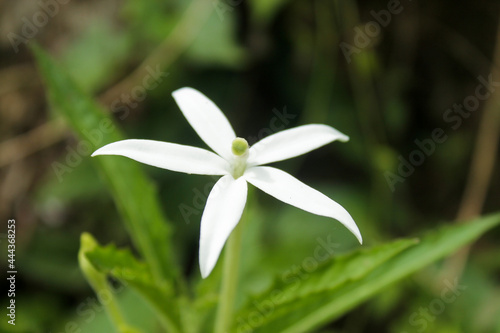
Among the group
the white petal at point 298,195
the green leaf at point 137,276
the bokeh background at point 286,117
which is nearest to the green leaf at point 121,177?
the green leaf at point 137,276

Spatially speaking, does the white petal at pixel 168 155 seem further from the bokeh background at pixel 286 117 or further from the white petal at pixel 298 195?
the bokeh background at pixel 286 117

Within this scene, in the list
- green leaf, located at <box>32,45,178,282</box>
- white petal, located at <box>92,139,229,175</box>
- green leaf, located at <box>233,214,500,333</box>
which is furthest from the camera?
green leaf, located at <box>32,45,178,282</box>

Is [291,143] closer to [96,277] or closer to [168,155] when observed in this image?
[168,155]

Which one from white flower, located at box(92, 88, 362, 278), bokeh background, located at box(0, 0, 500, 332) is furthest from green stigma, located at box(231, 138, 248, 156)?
bokeh background, located at box(0, 0, 500, 332)

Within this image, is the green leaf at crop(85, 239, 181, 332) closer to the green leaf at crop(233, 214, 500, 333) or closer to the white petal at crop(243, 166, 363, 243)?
the green leaf at crop(233, 214, 500, 333)

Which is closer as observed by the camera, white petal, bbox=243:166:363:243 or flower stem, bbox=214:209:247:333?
white petal, bbox=243:166:363:243

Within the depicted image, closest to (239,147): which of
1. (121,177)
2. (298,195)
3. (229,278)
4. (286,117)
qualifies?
(298,195)
